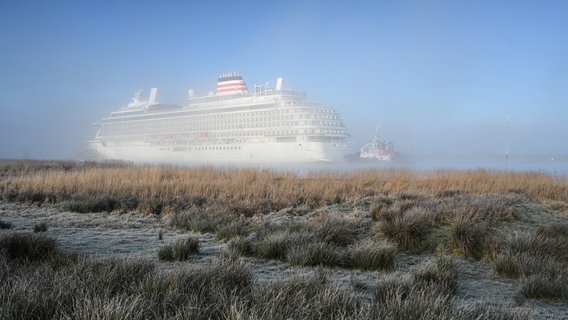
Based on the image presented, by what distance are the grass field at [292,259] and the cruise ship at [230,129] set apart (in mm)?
40340

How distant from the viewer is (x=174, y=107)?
69.6 meters

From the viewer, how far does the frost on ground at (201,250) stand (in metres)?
3.66

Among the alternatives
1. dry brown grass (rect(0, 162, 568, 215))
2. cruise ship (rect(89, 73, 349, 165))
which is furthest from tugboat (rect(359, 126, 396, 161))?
dry brown grass (rect(0, 162, 568, 215))

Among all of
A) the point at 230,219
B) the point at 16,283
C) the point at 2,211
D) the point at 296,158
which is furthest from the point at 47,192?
the point at 296,158

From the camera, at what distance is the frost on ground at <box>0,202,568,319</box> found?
366 centimetres

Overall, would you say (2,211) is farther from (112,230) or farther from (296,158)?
(296,158)

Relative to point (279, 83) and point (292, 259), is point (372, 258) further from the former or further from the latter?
point (279, 83)

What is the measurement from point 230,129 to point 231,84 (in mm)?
8292

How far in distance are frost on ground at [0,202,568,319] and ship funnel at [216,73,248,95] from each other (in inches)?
2196

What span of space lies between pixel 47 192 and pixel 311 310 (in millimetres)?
10838

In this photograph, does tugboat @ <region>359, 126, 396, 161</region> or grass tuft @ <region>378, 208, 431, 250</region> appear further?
tugboat @ <region>359, 126, 396, 161</region>

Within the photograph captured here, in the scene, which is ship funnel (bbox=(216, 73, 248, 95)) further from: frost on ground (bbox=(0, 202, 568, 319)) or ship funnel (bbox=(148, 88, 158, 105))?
frost on ground (bbox=(0, 202, 568, 319))

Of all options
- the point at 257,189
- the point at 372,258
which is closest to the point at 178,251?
the point at 372,258

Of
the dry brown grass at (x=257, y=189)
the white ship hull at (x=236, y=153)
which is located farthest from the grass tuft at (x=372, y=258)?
the white ship hull at (x=236, y=153)
